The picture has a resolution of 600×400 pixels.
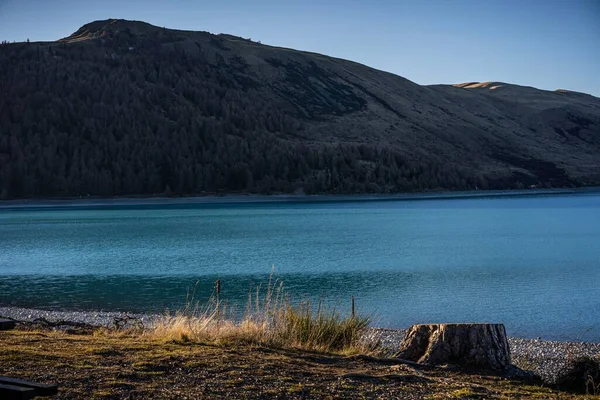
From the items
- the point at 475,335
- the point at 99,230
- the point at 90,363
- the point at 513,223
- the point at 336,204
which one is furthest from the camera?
the point at 336,204

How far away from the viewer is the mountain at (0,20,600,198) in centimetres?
12112

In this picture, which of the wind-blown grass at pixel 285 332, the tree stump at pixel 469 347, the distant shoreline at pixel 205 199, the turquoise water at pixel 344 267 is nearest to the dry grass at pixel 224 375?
the tree stump at pixel 469 347

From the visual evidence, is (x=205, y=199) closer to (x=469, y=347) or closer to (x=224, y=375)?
(x=469, y=347)

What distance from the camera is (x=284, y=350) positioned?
1055cm

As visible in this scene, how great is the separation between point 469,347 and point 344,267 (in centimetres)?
2782

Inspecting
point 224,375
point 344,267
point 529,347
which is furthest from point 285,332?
point 344,267

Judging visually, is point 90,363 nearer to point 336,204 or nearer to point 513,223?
point 513,223

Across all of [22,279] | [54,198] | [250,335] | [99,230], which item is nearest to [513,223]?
[99,230]

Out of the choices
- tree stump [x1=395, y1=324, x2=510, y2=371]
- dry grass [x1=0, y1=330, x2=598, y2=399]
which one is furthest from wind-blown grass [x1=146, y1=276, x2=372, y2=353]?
tree stump [x1=395, y1=324, x2=510, y2=371]

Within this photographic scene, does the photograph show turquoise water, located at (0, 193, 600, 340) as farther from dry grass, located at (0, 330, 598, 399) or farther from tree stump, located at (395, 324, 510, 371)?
tree stump, located at (395, 324, 510, 371)

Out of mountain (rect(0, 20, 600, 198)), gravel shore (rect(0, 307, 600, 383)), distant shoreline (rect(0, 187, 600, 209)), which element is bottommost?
gravel shore (rect(0, 307, 600, 383))

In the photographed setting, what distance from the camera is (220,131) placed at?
138 m

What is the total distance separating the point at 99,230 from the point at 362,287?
41389 millimetres

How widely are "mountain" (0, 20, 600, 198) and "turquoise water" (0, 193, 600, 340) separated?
4926 cm
